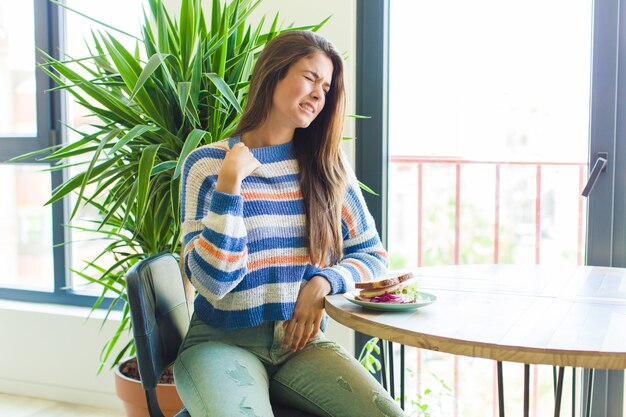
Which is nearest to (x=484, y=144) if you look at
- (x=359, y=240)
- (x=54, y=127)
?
(x=359, y=240)

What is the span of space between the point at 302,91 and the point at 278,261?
0.40 meters

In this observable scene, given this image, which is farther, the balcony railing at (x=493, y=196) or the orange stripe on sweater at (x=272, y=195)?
the balcony railing at (x=493, y=196)

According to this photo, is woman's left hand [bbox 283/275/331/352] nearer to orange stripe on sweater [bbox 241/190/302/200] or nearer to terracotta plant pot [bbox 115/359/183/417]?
orange stripe on sweater [bbox 241/190/302/200]

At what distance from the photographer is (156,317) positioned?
1581 millimetres

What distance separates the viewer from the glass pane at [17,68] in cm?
337

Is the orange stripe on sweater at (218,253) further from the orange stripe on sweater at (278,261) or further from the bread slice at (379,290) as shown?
the bread slice at (379,290)

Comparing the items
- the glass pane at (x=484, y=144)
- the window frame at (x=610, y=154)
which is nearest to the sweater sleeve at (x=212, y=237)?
the glass pane at (x=484, y=144)

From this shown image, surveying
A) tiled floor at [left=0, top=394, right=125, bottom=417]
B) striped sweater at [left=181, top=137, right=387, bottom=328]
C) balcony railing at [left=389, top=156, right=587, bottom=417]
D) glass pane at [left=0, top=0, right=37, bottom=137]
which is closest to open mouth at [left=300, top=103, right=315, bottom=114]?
striped sweater at [left=181, top=137, right=387, bottom=328]

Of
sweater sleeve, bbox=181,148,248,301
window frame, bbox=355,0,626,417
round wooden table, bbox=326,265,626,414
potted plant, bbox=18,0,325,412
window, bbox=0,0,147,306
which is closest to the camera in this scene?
round wooden table, bbox=326,265,626,414

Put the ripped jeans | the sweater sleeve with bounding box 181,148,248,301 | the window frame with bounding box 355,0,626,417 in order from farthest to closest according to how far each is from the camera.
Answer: the window frame with bounding box 355,0,626,417, the sweater sleeve with bounding box 181,148,248,301, the ripped jeans

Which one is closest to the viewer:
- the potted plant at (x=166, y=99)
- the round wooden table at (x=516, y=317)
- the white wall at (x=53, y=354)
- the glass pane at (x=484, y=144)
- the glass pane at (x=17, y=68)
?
the round wooden table at (x=516, y=317)

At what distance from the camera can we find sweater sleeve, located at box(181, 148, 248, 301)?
4.94 ft

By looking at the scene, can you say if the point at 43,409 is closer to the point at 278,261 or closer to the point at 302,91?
the point at 278,261

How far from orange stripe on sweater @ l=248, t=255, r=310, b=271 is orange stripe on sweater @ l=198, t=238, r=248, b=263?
0.26 feet
